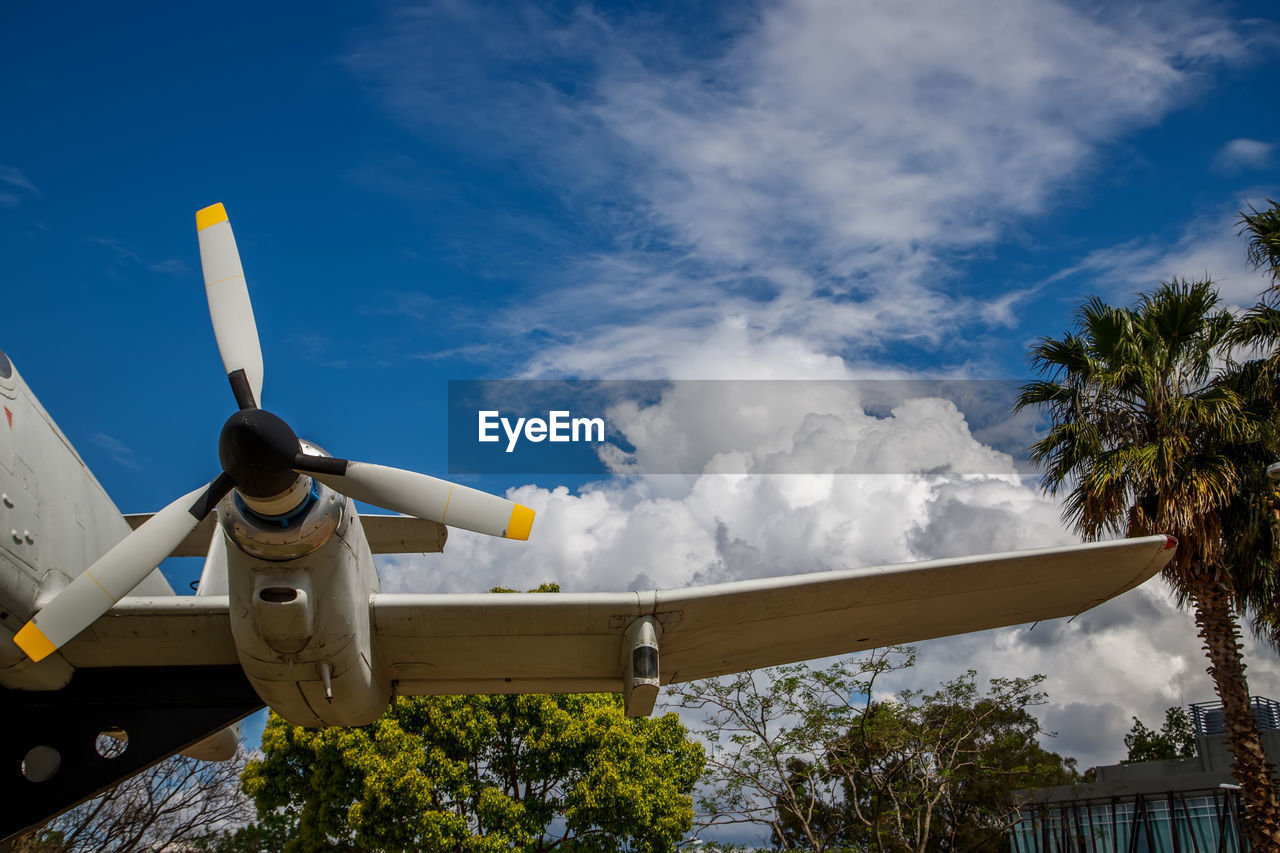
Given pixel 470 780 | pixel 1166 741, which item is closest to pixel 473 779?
pixel 470 780

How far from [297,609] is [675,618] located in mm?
3195

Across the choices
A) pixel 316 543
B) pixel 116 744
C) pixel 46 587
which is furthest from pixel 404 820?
pixel 316 543

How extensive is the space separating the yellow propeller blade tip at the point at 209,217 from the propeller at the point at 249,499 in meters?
1.52

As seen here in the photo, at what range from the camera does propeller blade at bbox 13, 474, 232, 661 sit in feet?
22.0

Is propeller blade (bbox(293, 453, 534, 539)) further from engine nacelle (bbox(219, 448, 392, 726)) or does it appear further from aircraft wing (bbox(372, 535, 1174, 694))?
aircraft wing (bbox(372, 535, 1174, 694))

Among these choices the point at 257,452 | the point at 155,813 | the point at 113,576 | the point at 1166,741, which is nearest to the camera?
the point at 257,452

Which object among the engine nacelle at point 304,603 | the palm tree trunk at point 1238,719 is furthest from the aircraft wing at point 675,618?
the palm tree trunk at point 1238,719

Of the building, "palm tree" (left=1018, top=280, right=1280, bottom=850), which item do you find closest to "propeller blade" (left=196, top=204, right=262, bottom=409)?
"palm tree" (left=1018, top=280, right=1280, bottom=850)

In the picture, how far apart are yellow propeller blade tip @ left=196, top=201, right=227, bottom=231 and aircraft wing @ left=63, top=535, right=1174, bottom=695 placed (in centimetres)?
327

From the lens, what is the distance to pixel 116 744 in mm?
12727

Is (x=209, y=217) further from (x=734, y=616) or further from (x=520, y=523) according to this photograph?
(x=734, y=616)

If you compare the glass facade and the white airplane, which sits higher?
the white airplane

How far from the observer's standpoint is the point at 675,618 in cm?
829

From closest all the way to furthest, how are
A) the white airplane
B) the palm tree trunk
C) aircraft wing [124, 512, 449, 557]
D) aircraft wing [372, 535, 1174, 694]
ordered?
the white airplane → aircraft wing [372, 535, 1174, 694] → aircraft wing [124, 512, 449, 557] → the palm tree trunk
